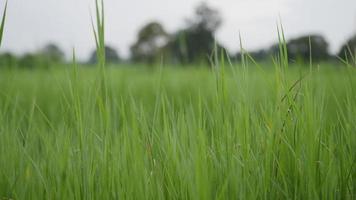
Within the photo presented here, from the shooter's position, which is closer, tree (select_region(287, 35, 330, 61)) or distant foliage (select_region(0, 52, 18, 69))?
tree (select_region(287, 35, 330, 61))

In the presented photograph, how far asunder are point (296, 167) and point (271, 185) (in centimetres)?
7

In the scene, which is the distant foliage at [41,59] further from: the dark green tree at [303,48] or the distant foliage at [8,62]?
the dark green tree at [303,48]

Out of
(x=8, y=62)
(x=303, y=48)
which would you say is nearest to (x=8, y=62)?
(x=8, y=62)

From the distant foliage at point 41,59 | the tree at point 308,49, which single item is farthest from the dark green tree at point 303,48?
the distant foliage at point 41,59

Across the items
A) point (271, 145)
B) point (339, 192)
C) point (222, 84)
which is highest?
point (222, 84)

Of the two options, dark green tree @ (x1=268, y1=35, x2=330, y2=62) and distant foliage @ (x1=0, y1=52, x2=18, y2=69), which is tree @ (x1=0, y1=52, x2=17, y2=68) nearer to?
distant foliage @ (x1=0, y1=52, x2=18, y2=69)

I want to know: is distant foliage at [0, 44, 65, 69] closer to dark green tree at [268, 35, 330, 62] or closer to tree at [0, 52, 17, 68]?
tree at [0, 52, 17, 68]

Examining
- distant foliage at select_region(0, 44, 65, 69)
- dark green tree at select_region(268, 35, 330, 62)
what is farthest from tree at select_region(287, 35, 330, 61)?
distant foliage at select_region(0, 44, 65, 69)

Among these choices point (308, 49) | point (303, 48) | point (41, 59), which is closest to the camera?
point (308, 49)

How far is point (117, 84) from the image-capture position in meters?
3.33

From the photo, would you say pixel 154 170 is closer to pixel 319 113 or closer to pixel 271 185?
pixel 271 185

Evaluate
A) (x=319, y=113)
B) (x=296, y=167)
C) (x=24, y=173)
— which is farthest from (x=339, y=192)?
(x=24, y=173)

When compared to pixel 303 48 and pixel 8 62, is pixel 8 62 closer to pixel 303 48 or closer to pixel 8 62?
pixel 8 62

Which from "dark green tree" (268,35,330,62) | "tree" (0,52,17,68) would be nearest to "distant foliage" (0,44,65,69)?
"tree" (0,52,17,68)
